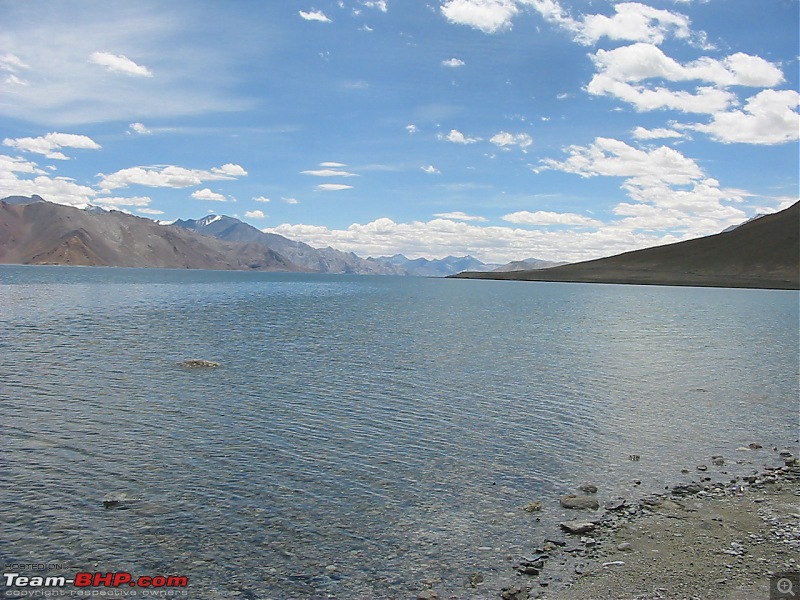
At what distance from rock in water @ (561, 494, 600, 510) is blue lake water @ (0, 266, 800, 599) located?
476mm

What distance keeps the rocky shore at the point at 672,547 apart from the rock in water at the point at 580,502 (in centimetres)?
3

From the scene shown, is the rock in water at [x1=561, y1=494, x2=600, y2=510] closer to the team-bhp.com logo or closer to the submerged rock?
the submerged rock

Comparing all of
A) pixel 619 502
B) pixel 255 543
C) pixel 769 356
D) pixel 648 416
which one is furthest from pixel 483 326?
pixel 255 543

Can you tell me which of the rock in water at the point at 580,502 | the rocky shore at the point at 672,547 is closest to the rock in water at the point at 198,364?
the rocky shore at the point at 672,547

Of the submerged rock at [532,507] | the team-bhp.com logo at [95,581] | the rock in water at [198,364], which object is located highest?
the rock in water at [198,364]

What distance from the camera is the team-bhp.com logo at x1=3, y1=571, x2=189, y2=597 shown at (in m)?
14.1

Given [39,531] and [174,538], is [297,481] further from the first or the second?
[39,531]

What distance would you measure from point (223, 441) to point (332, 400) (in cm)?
941

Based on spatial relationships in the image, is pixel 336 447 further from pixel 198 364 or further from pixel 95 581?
pixel 198 364

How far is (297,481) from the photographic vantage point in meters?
21.4

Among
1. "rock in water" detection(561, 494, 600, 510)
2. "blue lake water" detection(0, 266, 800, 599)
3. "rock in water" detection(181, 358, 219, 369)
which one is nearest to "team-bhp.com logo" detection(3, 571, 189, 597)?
"blue lake water" detection(0, 266, 800, 599)

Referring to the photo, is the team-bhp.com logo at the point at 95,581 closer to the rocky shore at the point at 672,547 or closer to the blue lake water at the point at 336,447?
the blue lake water at the point at 336,447

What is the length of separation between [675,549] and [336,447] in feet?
45.5

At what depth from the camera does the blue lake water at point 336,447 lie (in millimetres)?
16000
